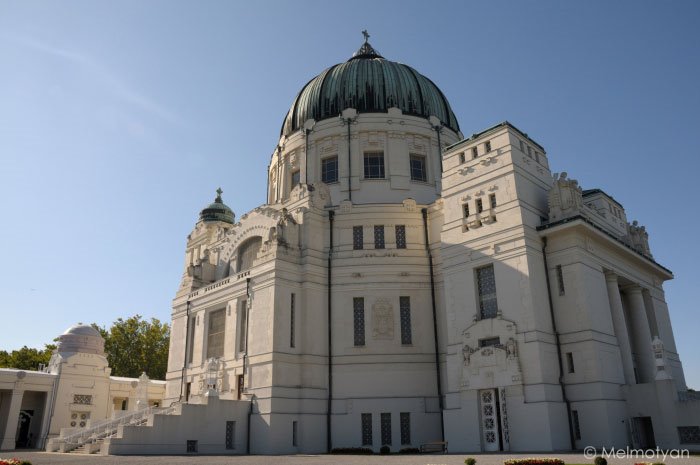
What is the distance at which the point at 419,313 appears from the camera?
37.8 meters

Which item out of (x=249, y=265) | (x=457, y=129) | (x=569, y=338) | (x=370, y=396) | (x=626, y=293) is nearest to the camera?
(x=569, y=338)

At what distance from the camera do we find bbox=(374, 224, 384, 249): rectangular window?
132 feet

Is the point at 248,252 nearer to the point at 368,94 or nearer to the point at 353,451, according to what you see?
the point at 368,94

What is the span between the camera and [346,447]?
34719 mm

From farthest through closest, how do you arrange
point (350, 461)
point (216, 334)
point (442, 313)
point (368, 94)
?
point (368, 94) < point (216, 334) < point (442, 313) < point (350, 461)

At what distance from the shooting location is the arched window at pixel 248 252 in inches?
1710

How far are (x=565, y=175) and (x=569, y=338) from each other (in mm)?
9821

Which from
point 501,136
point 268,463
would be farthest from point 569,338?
point 268,463

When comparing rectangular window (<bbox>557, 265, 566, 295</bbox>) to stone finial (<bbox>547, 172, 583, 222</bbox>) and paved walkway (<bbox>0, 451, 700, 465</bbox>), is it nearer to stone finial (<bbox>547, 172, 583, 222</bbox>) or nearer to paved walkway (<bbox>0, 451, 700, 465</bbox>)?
stone finial (<bbox>547, 172, 583, 222</bbox>)

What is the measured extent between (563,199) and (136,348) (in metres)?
55.0

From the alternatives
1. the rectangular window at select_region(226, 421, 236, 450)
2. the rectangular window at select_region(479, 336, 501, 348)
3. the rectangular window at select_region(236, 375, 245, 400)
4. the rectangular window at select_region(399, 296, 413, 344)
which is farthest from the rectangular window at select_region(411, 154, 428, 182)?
the rectangular window at select_region(226, 421, 236, 450)

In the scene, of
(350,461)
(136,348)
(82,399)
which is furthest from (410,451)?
(136,348)

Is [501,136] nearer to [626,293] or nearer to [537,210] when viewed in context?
[537,210]

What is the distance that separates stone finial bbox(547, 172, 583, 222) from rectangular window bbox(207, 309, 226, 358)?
23.4 m
